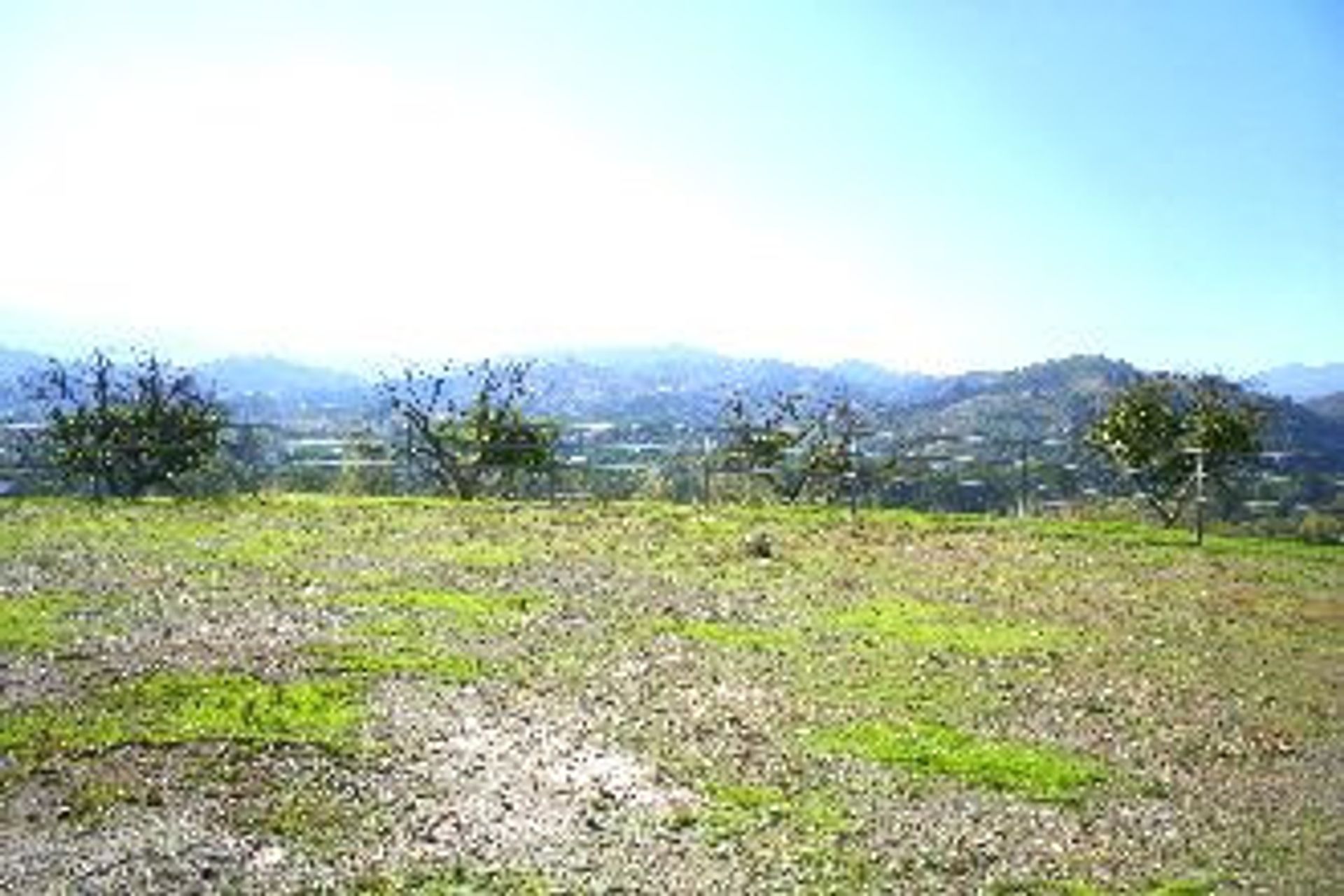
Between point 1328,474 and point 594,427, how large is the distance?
19.7 m

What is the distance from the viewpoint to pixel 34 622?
17594mm

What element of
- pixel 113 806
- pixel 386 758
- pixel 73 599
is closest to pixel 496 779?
pixel 386 758

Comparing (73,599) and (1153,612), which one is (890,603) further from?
(73,599)

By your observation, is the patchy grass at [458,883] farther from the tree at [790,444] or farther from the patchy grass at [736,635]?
the tree at [790,444]

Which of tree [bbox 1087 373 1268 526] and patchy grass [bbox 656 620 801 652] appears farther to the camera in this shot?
tree [bbox 1087 373 1268 526]

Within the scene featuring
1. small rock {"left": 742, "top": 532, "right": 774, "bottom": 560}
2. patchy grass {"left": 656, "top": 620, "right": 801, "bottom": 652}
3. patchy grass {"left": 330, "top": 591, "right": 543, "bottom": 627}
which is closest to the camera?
patchy grass {"left": 656, "top": 620, "right": 801, "bottom": 652}

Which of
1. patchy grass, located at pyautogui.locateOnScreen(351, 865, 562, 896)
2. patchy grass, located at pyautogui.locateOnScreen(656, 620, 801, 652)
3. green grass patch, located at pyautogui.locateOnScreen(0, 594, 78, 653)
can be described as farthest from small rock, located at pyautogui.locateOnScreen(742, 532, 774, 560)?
patchy grass, located at pyautogui.locateOnScreen(351, 865, 562, 896)

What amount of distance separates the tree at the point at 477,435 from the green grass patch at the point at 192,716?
82.3 ft

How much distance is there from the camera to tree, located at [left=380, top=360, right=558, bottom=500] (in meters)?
40.0

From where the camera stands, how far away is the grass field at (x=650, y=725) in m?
10.1

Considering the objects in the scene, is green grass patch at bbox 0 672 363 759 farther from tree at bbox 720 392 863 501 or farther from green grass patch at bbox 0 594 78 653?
tree at bbox 720 392 863 501

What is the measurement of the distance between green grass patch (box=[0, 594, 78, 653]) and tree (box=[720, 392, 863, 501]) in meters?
25.1

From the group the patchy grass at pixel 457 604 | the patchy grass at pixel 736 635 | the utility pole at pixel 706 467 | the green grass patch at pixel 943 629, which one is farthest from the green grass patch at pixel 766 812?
the utility pole at pixel 706 467

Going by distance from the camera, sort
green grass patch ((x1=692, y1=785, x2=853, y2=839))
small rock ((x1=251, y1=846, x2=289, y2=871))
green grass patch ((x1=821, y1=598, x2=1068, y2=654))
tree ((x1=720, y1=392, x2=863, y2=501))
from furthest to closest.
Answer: tree ((x1=720, y1=392, x2=863, y2=501))
green grass patch ((x1=821, y1=598, x2=1068, y2=654))
green grass patch ((x1=692, y1=785, x2=853, y2=839))
small rock ((x1=251, y1=846, x2=289, y2=871))
